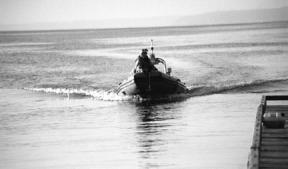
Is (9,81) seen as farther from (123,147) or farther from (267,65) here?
(123,147)

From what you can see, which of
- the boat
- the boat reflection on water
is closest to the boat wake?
the boat

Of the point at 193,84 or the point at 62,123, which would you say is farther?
the point at 193,84

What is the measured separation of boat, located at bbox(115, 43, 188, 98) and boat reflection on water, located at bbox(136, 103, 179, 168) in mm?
1163

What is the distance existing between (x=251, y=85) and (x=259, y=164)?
28.1 meters

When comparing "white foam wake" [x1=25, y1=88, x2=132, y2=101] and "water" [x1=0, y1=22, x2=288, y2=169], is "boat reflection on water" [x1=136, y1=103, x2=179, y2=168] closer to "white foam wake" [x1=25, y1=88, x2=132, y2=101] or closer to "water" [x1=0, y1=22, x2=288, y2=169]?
"water" [x1=0, y1=22, x2=288, y2=169]

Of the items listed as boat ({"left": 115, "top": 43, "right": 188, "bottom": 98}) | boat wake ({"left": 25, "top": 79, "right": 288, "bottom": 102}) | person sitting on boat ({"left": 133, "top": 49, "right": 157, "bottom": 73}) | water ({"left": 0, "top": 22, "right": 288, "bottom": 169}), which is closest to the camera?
water ({"left": 0, "top": 22, "right": 288, "bottom": 169})

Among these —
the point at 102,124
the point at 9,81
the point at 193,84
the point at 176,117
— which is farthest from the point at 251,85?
the point at 9,81

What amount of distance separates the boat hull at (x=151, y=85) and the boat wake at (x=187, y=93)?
0.28m

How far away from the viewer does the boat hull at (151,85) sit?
1273 inches

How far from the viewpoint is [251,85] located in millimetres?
39250

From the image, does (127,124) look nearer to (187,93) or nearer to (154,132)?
(154,132)

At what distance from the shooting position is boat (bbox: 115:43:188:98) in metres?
32.3

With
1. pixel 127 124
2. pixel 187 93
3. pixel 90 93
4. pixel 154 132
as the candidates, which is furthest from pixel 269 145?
pixel 90 93

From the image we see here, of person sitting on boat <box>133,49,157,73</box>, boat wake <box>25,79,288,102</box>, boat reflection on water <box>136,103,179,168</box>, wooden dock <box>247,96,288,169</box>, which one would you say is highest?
person sitting on boat <box>133,49,157,73</box>
